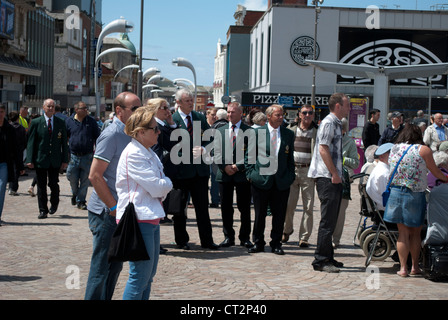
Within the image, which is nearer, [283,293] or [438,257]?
[283,293]

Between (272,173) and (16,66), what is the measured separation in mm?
39999

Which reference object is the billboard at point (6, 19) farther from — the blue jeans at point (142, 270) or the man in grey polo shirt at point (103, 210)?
the blue jeans at point (142, 270)

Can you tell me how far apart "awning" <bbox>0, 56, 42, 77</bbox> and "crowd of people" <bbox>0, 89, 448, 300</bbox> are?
32757mm

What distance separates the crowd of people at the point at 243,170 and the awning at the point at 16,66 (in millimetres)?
32757

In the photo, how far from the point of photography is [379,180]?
28.3ft

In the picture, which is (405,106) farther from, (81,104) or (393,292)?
(393,292)

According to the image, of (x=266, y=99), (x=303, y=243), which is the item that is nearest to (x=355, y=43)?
(x=266, y=99)

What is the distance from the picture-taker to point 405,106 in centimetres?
5069

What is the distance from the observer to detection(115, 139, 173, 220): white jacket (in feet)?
16.4

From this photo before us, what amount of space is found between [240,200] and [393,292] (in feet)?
10.8

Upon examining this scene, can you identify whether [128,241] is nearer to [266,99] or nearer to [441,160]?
[441,160]

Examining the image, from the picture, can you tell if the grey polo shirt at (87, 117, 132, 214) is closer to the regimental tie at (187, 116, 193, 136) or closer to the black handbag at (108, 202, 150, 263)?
the black handbag at (108, 202, 150, 263)

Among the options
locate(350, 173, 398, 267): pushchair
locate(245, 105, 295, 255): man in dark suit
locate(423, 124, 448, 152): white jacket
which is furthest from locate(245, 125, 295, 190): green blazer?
locate(423, 124, 448, 152): white jacket
